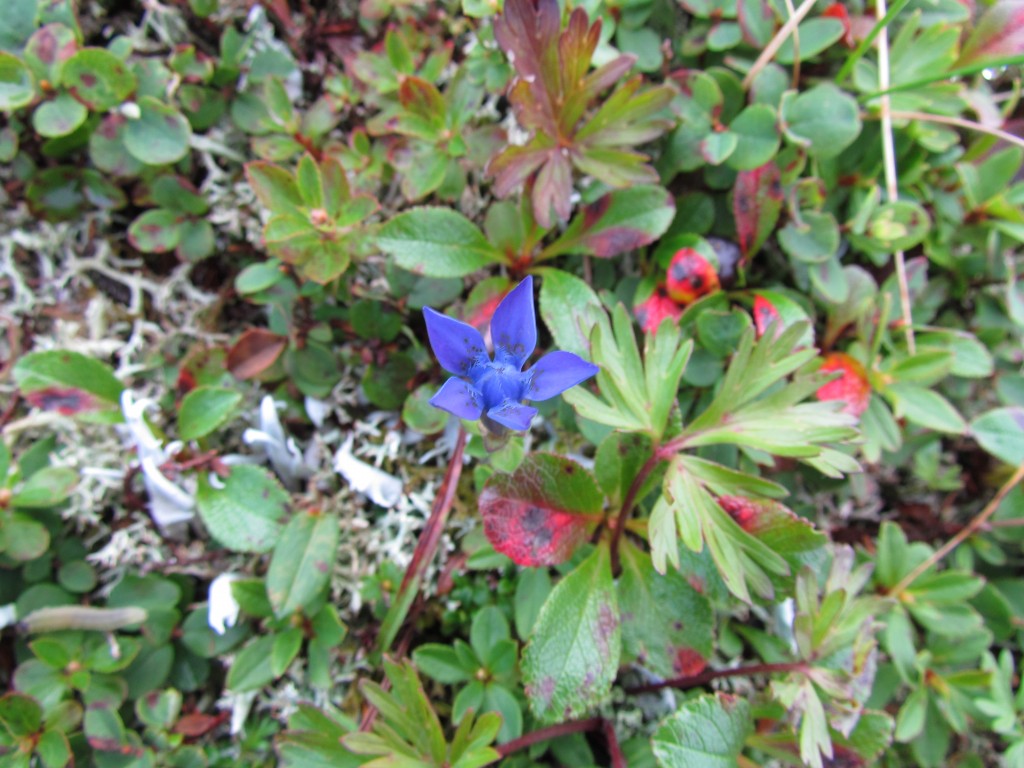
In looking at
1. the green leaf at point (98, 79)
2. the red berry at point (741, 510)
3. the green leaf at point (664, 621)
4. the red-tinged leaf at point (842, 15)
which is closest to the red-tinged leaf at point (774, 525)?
the red berry at point (741, 510)

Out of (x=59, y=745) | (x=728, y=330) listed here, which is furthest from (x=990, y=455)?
(x=59, y=745)

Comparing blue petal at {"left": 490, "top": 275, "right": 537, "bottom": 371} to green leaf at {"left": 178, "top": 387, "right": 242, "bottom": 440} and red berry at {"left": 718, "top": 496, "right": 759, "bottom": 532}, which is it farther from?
green leaf at {"left": 178, "top": 387, "right": 242, "bottom": 440}

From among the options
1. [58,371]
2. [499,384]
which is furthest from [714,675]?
[58,371]

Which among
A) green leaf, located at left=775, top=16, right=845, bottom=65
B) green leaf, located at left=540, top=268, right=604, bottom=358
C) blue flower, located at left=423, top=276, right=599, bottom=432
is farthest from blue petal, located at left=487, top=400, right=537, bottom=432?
green leaf, located at left=775, top=16, right=845, bottom=65

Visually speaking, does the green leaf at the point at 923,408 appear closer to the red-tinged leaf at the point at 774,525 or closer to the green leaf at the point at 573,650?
the red-tinged leaf at the point at 774,525

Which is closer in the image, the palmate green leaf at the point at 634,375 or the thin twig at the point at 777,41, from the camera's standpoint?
the palmate green leaf at the point at 634,375
